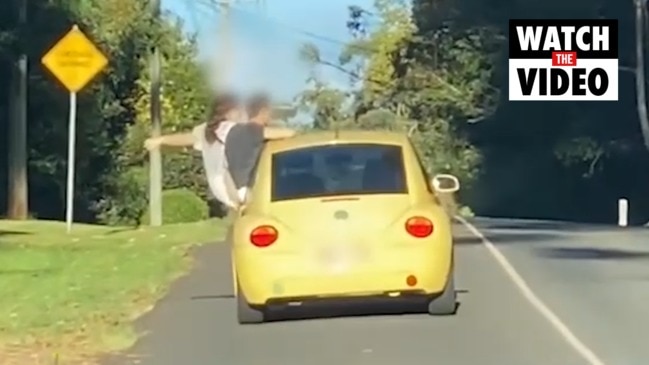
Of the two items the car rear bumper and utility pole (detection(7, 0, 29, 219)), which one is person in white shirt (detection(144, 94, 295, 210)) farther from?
utility pole (detection(7, 0, 29, 219))

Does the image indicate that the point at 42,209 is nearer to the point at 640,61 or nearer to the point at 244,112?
the point at 640,61

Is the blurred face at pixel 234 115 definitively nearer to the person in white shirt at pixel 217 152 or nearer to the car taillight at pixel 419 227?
the person in white shirt at pixel 217 152

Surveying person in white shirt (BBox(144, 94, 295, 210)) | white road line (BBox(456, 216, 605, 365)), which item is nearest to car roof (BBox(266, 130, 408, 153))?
white road line (BBox(456, 216, 605, 365))

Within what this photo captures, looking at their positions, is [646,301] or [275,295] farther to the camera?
[646,301]

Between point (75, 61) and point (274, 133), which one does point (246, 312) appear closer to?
point (274, 133)

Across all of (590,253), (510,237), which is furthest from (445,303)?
(510,237)

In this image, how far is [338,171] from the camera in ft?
50.1

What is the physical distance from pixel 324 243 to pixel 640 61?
134ft

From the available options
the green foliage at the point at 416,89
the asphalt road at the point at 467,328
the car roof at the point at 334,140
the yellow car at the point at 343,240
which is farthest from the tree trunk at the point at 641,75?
the yellow car at the point at 343,240

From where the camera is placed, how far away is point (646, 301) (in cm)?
1683

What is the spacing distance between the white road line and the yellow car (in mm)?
1024

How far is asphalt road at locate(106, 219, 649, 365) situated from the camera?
1299cm

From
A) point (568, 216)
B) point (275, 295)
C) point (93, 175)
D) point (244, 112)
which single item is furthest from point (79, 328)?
point (568, 216)

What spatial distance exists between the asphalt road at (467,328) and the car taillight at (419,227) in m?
0.81
